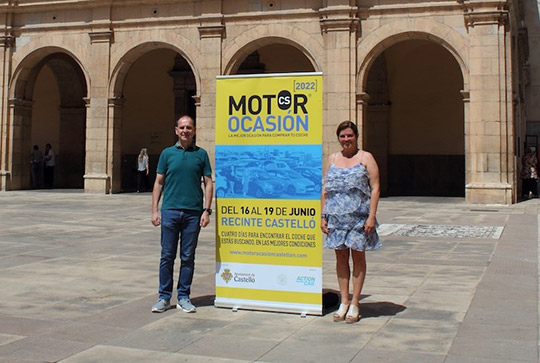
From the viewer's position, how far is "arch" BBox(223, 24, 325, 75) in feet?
65.1

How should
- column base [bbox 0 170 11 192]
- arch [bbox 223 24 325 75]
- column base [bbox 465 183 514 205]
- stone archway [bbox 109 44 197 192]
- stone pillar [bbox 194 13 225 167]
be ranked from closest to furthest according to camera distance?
column base [bbox 465 183 514 205] < arch [bbox 223 24 325 75] < stone pillar [bbox 194 13 225 167] < column base [bbox 0 170 11 192] < stone archway [bbox 109 44 197 192]

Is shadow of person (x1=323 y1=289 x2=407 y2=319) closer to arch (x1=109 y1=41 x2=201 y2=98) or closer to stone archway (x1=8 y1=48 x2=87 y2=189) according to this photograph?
arch (x1=109 y1=41 x2=201 y2=98)

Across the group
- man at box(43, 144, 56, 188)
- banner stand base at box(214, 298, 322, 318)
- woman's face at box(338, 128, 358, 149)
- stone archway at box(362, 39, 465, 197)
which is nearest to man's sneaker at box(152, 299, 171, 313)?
banner stand base at box(214, 298, 322, 318)

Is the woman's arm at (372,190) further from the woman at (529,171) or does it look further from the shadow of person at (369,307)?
the woman at (529,171)

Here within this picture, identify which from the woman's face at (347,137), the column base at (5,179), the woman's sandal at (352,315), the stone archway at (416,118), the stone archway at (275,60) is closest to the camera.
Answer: the woman's sandal at (352,315)

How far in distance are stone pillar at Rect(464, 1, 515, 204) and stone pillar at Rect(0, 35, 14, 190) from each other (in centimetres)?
1683

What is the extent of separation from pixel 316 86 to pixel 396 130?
1991cm

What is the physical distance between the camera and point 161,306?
555 centimetres

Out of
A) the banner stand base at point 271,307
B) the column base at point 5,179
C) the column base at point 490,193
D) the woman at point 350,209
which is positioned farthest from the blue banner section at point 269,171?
the column base at point 5,179

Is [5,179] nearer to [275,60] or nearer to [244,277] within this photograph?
[275,60]

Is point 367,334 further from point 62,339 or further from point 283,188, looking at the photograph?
point 62,339

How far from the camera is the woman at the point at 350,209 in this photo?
17.2ft

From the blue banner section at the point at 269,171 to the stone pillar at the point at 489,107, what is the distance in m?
13.8

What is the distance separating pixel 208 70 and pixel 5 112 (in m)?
8.48
